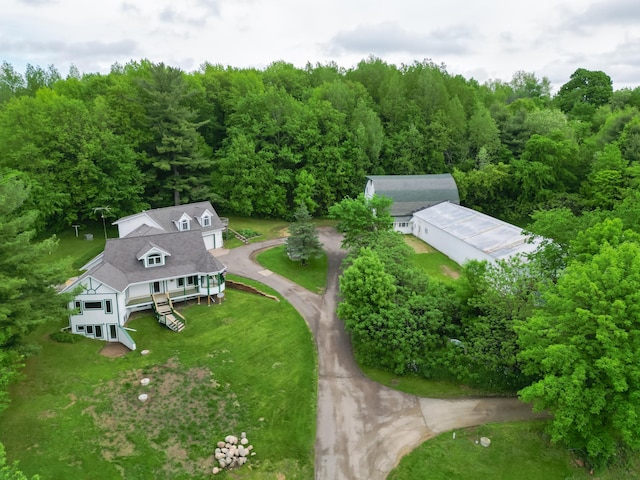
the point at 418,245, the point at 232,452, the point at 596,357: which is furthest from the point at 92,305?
the point at 418,245

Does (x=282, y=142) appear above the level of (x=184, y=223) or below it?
above

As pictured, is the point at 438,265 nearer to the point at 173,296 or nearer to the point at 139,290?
the point at 173,296

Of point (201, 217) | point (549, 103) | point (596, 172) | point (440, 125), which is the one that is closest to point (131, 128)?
point (201, 217)

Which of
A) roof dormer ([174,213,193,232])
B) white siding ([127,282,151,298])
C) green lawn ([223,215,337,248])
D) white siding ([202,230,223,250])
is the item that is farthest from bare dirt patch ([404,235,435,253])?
white siding ([127,282,151,298])

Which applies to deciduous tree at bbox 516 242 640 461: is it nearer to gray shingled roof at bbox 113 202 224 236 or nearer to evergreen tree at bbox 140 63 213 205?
gray shingled roof at bbox 113 202 224 236

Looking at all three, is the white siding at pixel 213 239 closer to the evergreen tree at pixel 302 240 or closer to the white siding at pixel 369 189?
the evergreen tree at pixel 302 240

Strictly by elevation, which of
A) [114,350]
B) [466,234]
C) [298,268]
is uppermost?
[466,234]

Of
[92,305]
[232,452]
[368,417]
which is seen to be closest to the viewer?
[232,452]
